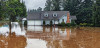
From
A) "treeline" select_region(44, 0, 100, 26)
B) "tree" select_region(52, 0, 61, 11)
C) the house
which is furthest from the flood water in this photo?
"tree" select_region(52, 0, 61, 11)

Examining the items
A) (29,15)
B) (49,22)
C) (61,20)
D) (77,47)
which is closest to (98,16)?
(61,20)

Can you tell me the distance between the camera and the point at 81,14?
43.4 m

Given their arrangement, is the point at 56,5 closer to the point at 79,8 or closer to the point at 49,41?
the point at 79,8

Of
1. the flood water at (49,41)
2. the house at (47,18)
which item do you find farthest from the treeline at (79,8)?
the flood water at (49,41)

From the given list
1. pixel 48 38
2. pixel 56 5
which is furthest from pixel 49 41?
pixel 56 5

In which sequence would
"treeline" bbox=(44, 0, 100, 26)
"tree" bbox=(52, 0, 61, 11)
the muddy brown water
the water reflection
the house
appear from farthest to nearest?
"tree" bbox=(52, 0, 61, 11) → "treeline" bbox=(44, 0, 100, 26) → the house → the water reflection → the muddy brown water

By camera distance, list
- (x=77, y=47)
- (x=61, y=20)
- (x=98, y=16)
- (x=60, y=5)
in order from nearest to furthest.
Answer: (x=77, y=47), (x=98, y=16), (x=61, y=20), (x=60, y=5)

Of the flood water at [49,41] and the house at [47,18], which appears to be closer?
the flood water at [49,41]

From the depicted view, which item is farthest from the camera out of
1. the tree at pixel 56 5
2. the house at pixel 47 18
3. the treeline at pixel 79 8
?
the tree at pixel 56 5

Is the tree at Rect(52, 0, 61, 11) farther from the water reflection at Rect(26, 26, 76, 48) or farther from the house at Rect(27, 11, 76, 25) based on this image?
the water reflection at Rect(26, 26, 76, 48)

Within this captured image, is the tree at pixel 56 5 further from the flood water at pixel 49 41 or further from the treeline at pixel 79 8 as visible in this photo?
the flood water at pixel 49 41

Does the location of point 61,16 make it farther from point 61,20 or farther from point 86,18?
point 86,18

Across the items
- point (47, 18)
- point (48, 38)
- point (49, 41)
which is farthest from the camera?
point (47, 18)

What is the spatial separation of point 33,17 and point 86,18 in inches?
764
